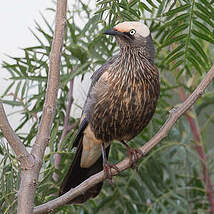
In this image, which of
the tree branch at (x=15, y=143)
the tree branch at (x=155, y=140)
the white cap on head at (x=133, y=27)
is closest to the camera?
the tree branch at (x=15, y=143)

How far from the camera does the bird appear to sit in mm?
1754

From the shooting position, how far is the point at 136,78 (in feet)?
5.82

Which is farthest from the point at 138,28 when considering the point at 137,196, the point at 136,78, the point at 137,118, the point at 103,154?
the point at 137,196

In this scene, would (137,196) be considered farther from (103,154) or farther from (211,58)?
(211,58)

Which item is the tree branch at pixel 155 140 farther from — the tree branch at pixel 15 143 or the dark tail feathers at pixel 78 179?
Result: the dark tail feathers at pixel 78 179

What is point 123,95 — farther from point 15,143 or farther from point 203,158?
point 203,158

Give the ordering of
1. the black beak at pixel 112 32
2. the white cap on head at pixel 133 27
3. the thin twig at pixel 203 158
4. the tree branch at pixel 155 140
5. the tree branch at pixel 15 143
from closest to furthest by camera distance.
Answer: the tree branch at pixel 15 143
the tree branch at pixel 155 140
the black beak at pixel 112 32
the white cap on head at pixel 133 27
the thin twig at pixel 203 158

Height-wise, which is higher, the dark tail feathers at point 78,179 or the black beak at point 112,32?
the black beak at point 112,32

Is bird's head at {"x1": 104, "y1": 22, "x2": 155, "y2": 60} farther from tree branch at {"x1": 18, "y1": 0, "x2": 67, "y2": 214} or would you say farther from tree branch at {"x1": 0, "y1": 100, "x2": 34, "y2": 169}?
tree branch at {"x1": 0, "y1": 100, "x2": 34, "y2": 169}

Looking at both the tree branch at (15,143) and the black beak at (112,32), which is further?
the black beak at (112,32)

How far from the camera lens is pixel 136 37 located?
1814mm

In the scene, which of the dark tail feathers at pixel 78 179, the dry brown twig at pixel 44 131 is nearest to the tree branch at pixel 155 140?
the dry brown twig at pixel 44 131

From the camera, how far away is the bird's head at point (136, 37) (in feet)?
5.67

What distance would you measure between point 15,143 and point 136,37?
2.56 ft
